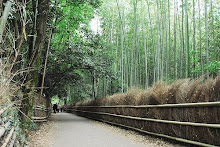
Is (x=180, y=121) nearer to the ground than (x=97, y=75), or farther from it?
nearer to the ground

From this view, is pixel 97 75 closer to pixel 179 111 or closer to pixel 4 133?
pixel 179 111

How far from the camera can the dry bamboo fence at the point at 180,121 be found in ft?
12.3

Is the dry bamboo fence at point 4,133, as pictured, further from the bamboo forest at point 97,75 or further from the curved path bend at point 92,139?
the curved path bend at point 92,139

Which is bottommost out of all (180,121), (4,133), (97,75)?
(180,121)

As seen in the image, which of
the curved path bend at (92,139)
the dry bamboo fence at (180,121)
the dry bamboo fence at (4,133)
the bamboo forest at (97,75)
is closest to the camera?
the dry bamboo fence at (4,133)

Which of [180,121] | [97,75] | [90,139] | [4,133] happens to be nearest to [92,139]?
[90,139]

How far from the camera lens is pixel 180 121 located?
15.4 ft

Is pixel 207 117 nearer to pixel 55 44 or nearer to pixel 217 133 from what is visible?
pixel 217 133

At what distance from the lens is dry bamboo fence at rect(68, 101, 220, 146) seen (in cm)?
374

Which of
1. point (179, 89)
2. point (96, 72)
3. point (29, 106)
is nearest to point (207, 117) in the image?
point (179, 89)

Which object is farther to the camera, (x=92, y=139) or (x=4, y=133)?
(x=92, y=139)

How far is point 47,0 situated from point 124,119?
15.7 feet

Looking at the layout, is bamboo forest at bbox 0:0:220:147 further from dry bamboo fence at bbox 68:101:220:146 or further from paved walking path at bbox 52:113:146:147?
paved walking path at bbox 52:113:146:147

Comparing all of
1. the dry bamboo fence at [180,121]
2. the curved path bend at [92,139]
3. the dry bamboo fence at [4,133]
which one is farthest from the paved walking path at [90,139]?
the dry bamboo fence at [4,133]
